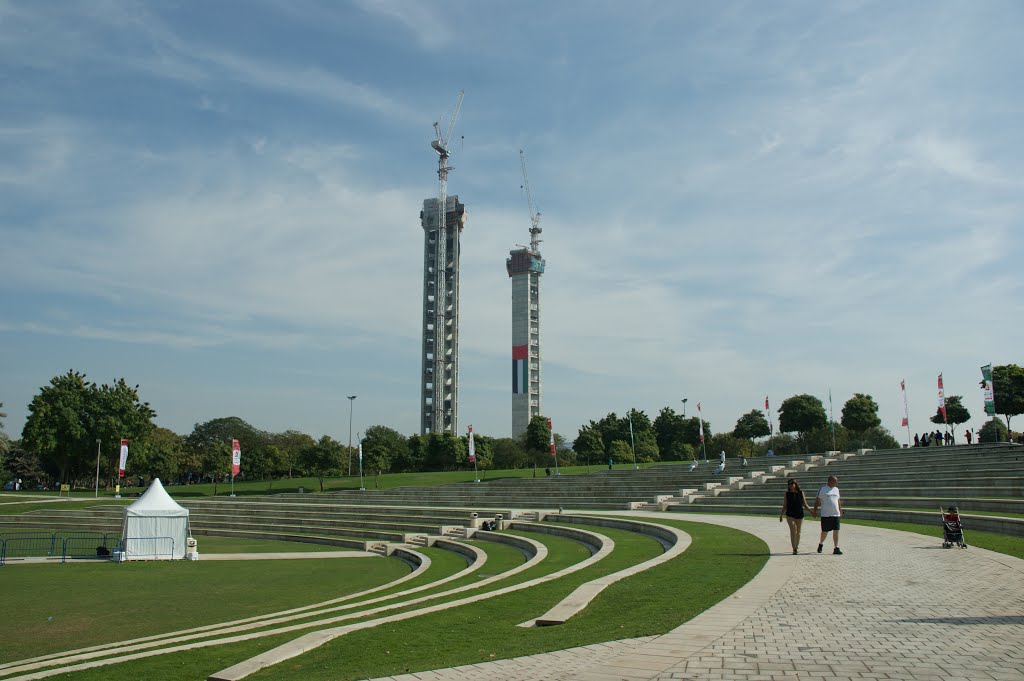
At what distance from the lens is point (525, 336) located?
7219 inches

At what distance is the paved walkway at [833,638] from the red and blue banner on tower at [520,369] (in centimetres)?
16821

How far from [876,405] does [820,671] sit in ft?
202

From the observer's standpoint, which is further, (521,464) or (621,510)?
(521,464)

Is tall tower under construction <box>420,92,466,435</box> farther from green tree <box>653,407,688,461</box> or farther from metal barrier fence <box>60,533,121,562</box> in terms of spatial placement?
metal barrier fence <box>60,533,121,562</box>

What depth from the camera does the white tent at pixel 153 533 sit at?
25484 mm

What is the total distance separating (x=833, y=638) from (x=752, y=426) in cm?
7048

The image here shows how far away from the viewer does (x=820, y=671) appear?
6.34m

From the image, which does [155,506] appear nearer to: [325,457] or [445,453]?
[325,457]

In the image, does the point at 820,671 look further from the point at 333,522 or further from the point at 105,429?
the point at 105,429

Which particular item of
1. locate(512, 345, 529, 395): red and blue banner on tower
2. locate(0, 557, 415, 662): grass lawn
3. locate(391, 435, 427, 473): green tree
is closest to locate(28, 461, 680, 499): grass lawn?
locate(391, 435, 427, 473): green tree

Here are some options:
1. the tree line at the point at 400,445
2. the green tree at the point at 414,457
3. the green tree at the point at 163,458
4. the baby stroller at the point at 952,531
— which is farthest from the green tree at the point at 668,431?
the baby stroller at the point at 952,531

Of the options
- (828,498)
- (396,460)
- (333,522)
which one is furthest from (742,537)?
(396,460)

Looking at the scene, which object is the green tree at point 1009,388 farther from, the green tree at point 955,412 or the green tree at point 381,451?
the green tree at point 381,451

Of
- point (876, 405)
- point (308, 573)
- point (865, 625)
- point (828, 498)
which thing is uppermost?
point (876, 405)
